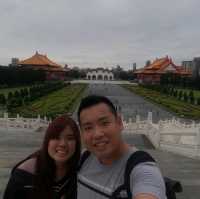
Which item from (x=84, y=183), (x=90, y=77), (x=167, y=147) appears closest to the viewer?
(x=84, y=183)

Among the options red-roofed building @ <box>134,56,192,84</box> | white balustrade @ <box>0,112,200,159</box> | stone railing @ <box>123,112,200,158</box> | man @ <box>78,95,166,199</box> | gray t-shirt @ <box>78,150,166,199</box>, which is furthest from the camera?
red-roofed building @ <box>134,56,192,84</box>

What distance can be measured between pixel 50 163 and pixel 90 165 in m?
0.35

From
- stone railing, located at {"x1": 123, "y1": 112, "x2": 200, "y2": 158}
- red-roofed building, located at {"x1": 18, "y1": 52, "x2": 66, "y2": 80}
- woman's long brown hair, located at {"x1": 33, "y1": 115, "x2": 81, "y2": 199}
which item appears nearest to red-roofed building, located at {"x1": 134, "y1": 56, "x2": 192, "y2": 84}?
red-roofed building, located at {"x1": 18, "y1": 52, "x2": 66, "y2": 80}

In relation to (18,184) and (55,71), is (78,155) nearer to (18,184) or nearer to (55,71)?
(18,184)

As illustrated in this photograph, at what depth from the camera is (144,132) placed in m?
14.5

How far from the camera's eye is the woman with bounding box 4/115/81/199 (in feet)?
6.20

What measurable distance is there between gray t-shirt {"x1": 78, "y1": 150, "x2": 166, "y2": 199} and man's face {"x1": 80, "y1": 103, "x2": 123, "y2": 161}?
48mm

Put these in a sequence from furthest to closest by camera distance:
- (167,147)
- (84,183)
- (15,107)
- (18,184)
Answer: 1. (15,107)
2. (167,147)
3. (18,184)
4. (84,183)

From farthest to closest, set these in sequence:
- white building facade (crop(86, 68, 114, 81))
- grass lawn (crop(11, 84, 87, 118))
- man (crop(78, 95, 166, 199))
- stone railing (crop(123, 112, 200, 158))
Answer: white building facade (crop(86, 68, 114, 81)) → grass lawn (crop(11, 84, 87, 118)) → stone railing (crop(123, 112, 200, 158)) → man (crop(78, 95, 166, 199))

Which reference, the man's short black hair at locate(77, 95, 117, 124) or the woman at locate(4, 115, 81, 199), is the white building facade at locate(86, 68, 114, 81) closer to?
the woman at locate(4, 115, 81, 199)

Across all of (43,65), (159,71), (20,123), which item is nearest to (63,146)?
(20,123)

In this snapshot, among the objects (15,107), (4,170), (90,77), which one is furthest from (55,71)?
(4,170)

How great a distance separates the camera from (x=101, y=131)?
1.52 meters

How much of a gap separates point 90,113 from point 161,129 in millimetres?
8947
